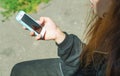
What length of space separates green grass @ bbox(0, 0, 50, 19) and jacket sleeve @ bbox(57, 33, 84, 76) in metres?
1.13

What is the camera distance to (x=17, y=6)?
117 inches

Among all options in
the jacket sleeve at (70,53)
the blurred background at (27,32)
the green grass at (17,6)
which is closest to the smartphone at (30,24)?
the jacket sleeve at (70,53)

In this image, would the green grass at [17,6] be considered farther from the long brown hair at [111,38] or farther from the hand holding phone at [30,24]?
the long brown hair at [111,38]

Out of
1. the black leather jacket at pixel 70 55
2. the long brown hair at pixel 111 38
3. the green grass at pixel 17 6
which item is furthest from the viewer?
the green grass at pixel 17 6

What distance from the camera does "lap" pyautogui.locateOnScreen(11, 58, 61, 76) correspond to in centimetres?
195

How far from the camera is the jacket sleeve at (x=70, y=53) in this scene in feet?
6.13

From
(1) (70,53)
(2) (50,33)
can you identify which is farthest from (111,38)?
(2) (50,33)

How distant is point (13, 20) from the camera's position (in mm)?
2920

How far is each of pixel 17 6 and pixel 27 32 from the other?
0.91 ft

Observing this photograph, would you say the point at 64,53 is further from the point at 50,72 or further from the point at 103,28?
the point at 103,28

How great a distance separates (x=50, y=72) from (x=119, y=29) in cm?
73

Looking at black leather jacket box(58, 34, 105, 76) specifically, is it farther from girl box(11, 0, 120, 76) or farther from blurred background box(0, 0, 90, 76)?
blurred background box(0, 0, 90, 76)

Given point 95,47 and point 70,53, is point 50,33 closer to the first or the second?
point 70,53

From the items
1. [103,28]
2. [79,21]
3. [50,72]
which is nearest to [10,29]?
[79,21]
